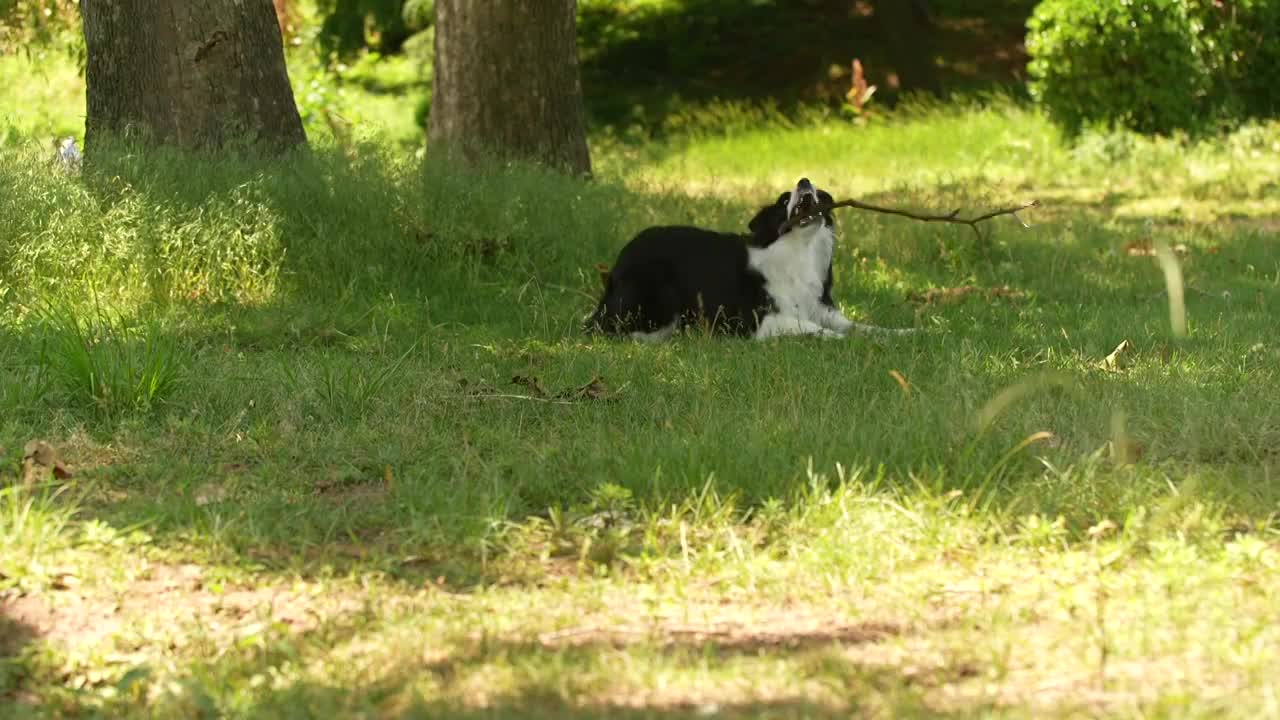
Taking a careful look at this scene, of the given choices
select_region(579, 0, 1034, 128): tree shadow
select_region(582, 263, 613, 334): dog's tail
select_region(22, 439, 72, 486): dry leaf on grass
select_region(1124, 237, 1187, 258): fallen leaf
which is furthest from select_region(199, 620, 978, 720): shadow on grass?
select_region(579, 0, 1034, 128): tree shadow

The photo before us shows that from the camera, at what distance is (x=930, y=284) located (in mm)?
8891

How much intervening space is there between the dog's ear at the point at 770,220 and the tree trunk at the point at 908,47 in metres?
14.2

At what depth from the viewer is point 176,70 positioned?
341 inches

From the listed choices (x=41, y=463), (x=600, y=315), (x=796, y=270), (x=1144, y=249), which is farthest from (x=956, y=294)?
(x=41, y=463)

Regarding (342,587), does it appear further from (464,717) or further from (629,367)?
(629,367)

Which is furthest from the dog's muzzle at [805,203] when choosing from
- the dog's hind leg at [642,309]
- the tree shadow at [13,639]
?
the tree shadow at [13,639]

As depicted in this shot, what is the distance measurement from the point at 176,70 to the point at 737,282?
3672 mm

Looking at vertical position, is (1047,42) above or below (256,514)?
above

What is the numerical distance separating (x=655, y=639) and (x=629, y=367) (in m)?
3.03

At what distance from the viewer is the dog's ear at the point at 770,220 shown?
7.35m

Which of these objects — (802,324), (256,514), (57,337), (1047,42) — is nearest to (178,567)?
(256,514)

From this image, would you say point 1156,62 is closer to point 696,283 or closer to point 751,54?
point 696,283

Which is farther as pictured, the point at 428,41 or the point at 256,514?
the point at 428,41

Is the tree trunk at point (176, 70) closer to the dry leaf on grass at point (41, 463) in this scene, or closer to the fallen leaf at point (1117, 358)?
the dry leaf on grass at point (41, 463)
